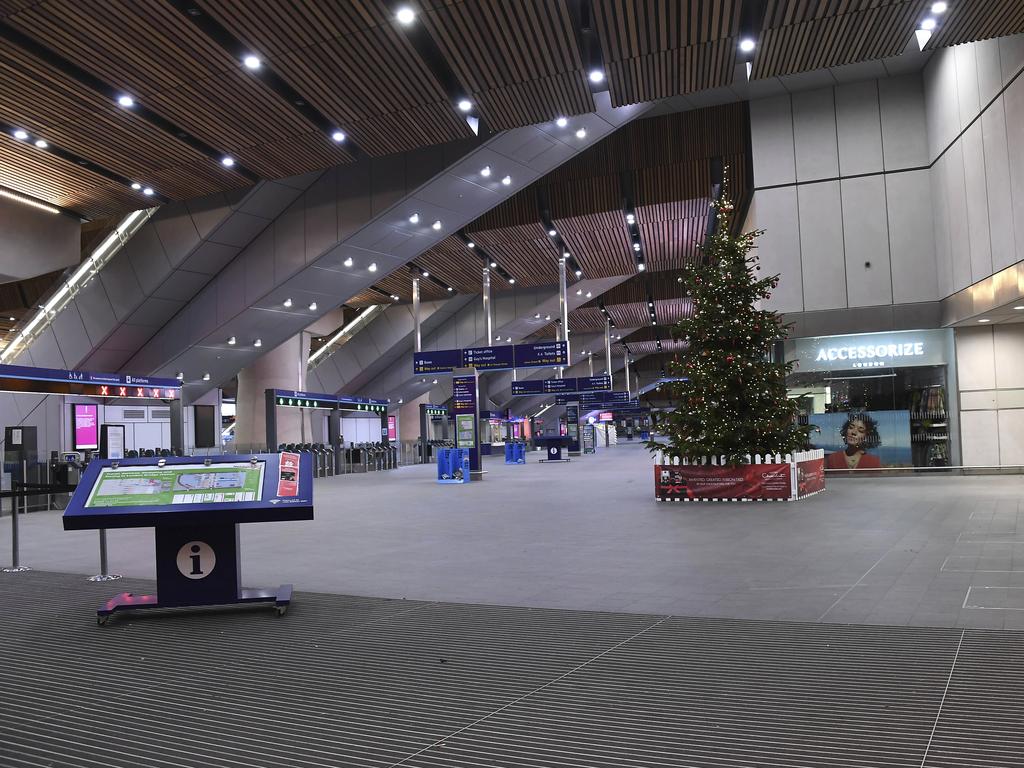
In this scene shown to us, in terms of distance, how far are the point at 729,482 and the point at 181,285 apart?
535 inches

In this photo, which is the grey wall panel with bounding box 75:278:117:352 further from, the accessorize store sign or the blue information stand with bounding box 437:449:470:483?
the accessorize store sign

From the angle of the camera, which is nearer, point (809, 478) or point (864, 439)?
point (809, 478)

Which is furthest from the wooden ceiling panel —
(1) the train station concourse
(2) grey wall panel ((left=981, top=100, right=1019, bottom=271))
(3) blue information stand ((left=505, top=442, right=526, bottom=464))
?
(3) blue information stand ((left=505, top=442, right=526, bottom=464))

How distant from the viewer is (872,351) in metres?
17.2

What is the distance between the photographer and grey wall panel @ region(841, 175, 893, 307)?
55.8 feet

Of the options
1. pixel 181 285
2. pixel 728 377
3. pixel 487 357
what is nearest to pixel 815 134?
pixel 728 377

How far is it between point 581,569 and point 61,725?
4335mm

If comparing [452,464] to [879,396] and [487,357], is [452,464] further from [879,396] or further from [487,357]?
[879,396]

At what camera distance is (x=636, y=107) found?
1515 cm

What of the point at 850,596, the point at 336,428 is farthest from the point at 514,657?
the point at 336,428

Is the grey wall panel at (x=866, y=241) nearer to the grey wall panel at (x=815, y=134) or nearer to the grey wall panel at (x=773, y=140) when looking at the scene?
the grey wall panel at (x=815, y=134)

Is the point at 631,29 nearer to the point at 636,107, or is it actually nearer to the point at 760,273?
the point at 636,107

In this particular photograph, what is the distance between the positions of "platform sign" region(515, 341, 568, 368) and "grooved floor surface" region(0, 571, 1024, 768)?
1720cm

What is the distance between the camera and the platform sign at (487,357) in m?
22.7
